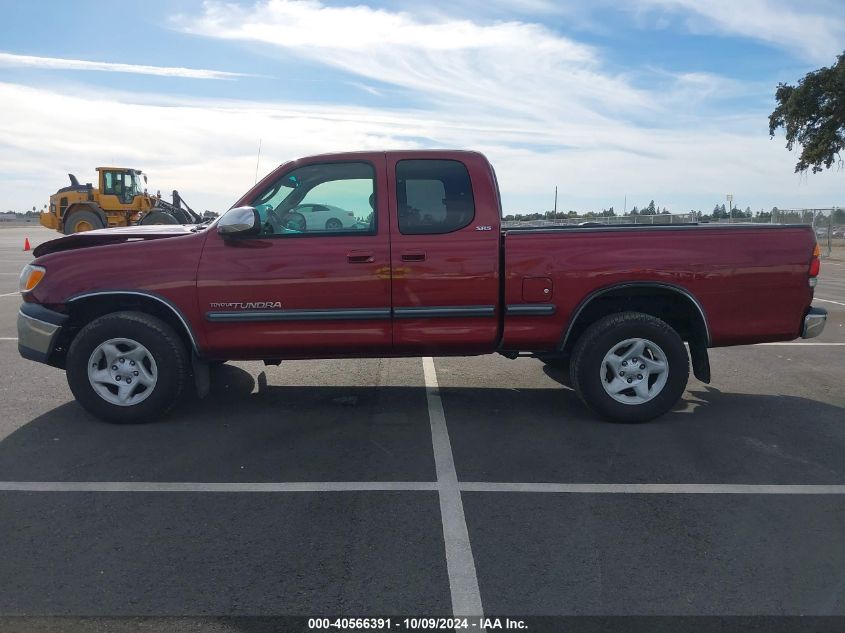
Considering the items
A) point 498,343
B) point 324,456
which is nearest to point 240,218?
point 324,456

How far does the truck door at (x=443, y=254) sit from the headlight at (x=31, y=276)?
Result: 8.64 feet

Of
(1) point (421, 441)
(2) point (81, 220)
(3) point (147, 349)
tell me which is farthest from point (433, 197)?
(2) point (81, 220)

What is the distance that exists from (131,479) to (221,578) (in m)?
1.48

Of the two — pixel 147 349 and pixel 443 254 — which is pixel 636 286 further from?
pixel 147 349

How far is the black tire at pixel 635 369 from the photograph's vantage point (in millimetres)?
5523

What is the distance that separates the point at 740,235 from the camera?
553 cm

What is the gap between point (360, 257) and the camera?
539 cm

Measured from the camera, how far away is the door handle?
5.38m

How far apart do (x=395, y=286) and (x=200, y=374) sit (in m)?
1.66

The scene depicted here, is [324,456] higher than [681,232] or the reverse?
the reverse

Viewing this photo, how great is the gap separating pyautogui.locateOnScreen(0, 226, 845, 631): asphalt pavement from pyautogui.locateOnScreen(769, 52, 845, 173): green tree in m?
26.2

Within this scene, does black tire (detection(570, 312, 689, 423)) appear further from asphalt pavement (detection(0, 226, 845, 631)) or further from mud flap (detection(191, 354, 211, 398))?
mud flap (detection(191, 354, 211, 398))

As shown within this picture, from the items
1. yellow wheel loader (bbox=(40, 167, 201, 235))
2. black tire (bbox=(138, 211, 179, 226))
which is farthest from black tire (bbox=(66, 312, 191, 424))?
yellow wheel loader (bbox=(40, 167, 201, 235))

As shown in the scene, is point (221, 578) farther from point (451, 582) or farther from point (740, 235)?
point (740, 235)
